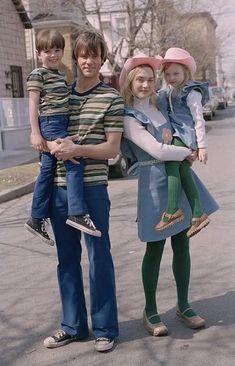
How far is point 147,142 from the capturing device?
3.73 meters

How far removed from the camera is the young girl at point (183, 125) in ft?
12.5

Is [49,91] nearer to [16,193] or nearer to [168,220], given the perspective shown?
[168,220]

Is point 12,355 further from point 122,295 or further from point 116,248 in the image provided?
point 116,248

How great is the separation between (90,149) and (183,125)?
28.0 inches

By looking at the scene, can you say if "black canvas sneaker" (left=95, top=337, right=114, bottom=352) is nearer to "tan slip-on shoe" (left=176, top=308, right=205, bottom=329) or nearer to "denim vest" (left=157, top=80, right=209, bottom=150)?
"tan slip-on shoe" (left=176, top=308, right=205, bottom=329)

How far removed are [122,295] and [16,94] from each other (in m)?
19.2

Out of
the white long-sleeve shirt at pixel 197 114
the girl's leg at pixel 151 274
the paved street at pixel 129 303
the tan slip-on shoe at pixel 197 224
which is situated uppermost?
the white long-sleeve shirt at pixel 197 114

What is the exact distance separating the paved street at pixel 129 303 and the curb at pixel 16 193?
6.95 ft

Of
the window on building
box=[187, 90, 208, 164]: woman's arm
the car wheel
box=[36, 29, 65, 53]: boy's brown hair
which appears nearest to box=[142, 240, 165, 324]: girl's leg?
box=[187, 90, 208, 164]: woman's arm

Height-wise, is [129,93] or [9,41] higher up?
[9,41]

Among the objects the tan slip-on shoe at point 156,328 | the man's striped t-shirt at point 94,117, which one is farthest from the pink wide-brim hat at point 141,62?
the tan slip-on shoe at point 156,328

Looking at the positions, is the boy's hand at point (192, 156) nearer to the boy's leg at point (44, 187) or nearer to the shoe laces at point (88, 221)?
the shoe laces at point (88, 221)

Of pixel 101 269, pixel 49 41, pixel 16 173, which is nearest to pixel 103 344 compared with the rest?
pixel 101 269

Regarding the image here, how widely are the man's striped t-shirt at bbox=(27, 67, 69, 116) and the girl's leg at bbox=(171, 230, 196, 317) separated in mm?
1233
